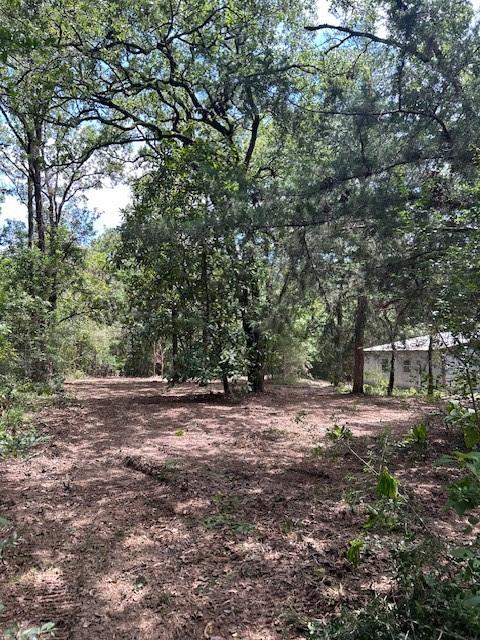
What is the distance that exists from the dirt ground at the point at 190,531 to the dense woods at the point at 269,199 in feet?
0.77

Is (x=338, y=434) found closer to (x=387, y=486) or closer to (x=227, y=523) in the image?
(x=227, y=523)

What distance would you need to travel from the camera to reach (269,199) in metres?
5.72

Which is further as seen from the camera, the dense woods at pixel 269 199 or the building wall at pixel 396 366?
the building wall at pixel 396 366

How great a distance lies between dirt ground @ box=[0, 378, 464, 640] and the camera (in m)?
2.05

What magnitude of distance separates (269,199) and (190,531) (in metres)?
4.16

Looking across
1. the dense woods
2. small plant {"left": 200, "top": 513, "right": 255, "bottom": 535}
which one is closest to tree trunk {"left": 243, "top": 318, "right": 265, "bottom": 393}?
the dense woods

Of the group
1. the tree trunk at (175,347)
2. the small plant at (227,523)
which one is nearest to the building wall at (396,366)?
the tree trunk at (175,347)

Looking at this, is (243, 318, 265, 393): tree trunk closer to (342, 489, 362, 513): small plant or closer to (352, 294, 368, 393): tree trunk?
(352, 294, 368, 393): tree trunk

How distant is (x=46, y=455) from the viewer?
4.64 meters

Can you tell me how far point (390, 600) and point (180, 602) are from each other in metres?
0.98

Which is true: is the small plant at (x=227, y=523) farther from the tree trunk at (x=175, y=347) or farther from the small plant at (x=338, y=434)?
the tree trunk at (x=175, y=347)

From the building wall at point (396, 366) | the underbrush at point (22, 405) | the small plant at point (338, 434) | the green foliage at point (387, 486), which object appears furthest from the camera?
the building wall at point (396, 366)

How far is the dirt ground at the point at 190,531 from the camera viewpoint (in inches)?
80.7

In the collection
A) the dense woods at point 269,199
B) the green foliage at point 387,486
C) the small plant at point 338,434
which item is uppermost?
the dense woods at point 269,199
